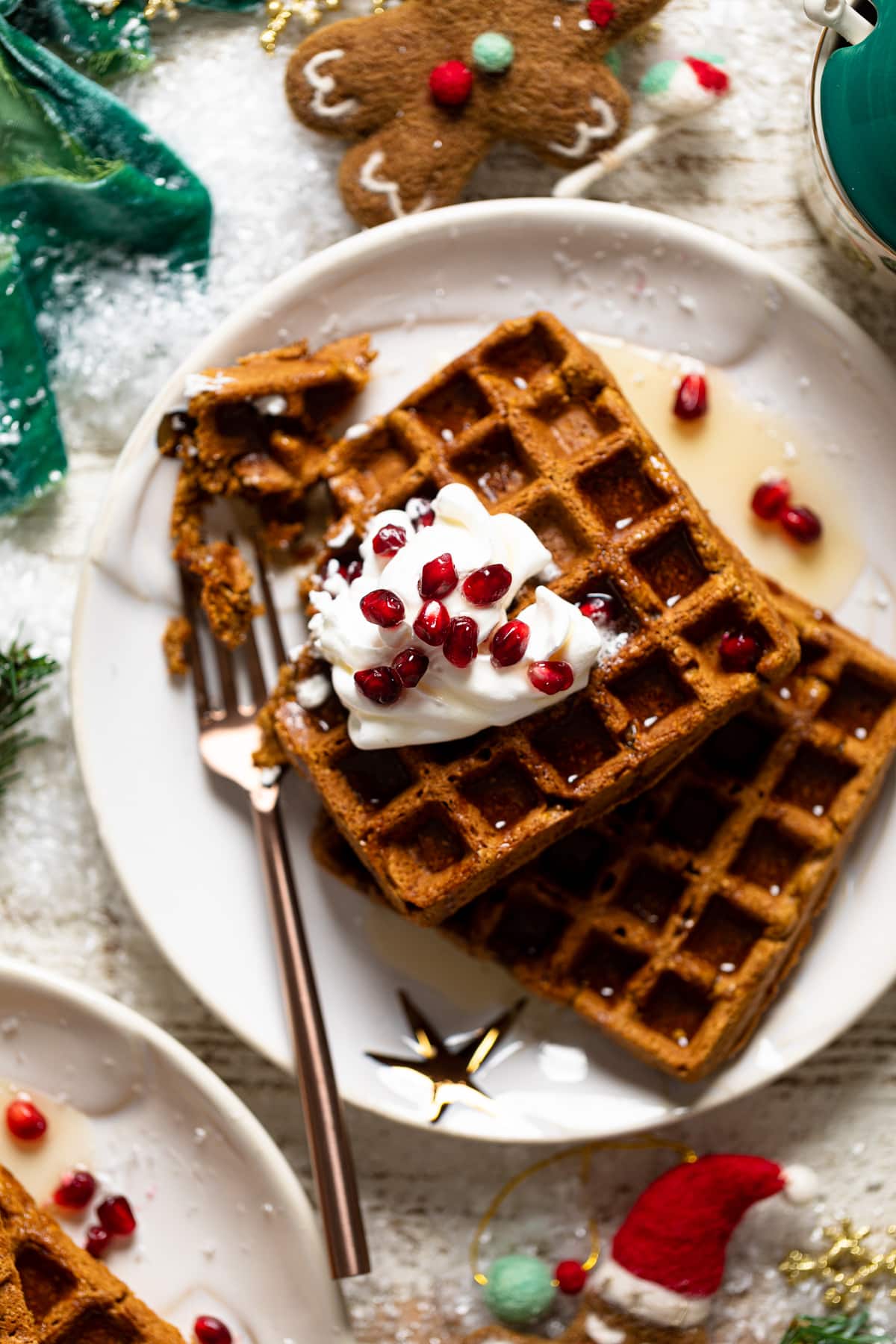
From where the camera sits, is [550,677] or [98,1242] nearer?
[550,677]

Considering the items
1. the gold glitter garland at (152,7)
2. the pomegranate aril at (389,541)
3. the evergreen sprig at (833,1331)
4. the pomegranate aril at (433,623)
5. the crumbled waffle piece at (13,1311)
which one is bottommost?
the evergreen sprig at (833,1331)

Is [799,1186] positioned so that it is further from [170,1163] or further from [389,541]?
[389,541]

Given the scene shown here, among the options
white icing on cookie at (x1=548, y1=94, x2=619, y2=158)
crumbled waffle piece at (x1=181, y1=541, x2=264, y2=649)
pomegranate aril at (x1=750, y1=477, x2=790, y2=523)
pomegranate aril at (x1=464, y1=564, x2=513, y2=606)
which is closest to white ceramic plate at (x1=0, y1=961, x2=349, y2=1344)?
crumbled waffle piece at (x1=181, y1=541, x2=264, y2=649)

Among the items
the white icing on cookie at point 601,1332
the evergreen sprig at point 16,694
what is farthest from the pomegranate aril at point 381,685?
the white icing on cookie at point 601,1332

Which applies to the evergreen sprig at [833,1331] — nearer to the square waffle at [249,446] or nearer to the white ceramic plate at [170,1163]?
the white ceramic plate at [170,1163]

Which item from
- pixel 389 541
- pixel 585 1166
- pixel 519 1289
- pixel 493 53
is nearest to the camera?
pixel 389 541

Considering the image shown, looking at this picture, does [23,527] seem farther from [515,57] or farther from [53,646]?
[515,57]

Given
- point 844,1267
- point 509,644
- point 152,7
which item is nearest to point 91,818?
point 509,644
